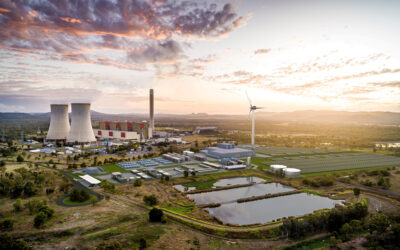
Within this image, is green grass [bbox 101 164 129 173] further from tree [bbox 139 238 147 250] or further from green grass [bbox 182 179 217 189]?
tree [bbox 139 238 147 250]

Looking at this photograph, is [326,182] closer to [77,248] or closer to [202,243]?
[202,243]

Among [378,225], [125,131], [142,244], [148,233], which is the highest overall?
[125,131]

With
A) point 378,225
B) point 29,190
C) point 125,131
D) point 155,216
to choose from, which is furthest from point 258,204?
A: point 125,131

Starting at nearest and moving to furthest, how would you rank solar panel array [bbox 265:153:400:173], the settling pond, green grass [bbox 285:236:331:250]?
green grass [bbox 285:236:331:250] → the settling pond → solar panel array [bbox 265:153:400:173]

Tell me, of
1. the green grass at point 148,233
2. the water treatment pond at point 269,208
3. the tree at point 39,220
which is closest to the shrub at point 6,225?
the tree at point 39,220

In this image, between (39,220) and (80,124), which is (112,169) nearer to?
(39,220)

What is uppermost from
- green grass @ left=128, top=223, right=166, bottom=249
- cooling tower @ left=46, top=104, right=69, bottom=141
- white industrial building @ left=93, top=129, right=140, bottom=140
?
cooling tower @ left=46, top=104, right=69, bottom=141

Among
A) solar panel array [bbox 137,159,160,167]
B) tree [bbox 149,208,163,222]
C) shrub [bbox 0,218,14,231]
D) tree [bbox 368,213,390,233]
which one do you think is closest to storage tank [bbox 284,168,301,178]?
tree [bbox 368,213,390,233]
